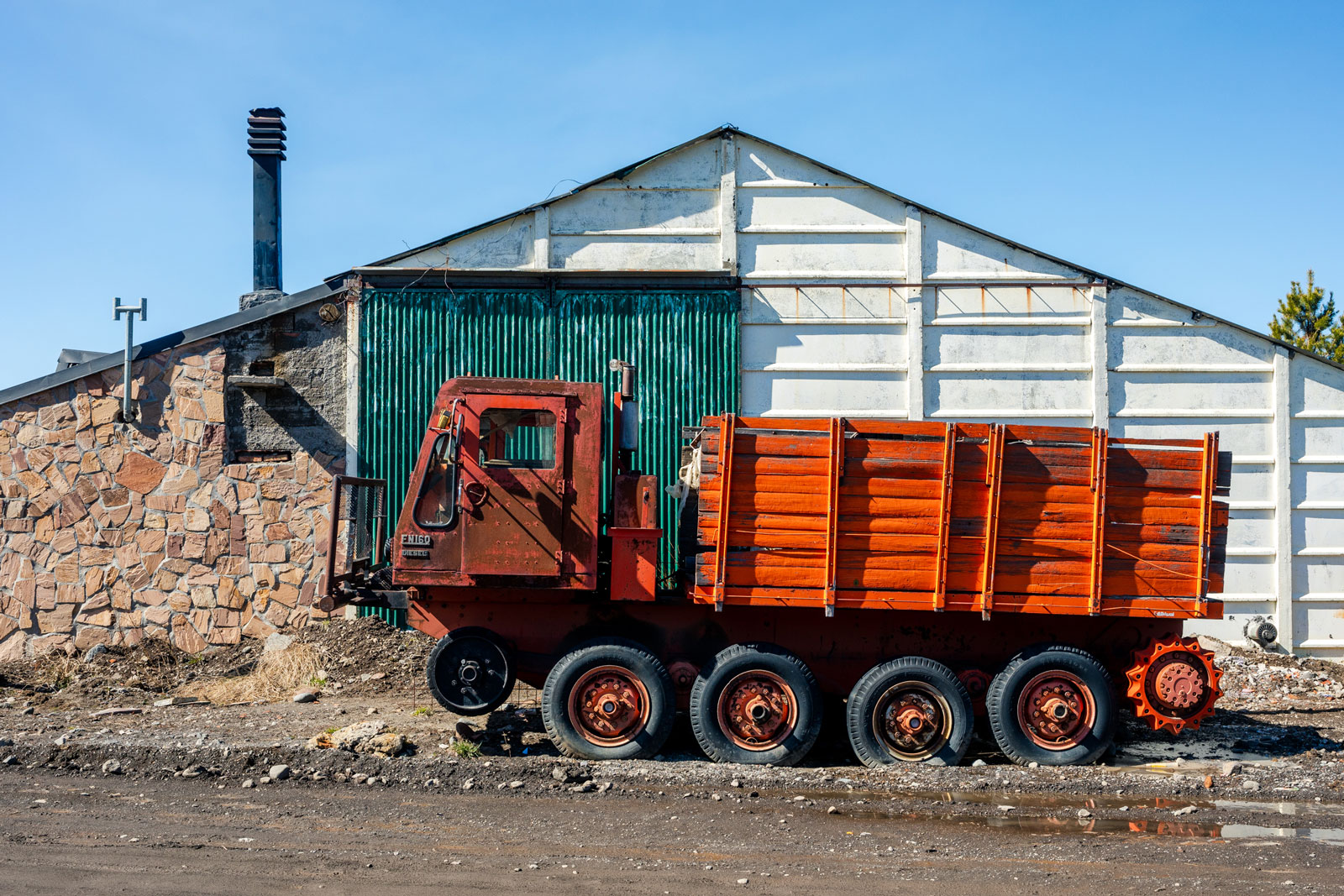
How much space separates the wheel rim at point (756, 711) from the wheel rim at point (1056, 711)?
74.3 inches

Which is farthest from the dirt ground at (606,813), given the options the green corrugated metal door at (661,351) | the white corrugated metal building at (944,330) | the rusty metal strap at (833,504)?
the green corrugated metal door at (661,351)

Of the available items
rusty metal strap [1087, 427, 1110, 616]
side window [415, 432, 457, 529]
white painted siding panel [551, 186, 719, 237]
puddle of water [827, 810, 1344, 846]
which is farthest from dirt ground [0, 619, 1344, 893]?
white painted siding panel [551, 186, 719, 237]

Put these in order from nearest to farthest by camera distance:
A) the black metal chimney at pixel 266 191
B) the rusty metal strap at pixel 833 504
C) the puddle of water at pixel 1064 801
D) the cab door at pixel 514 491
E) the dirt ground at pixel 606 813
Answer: the dirt ground at pixel 606 813 → the puddle of water at pixel 1064 801 → the rusty metal strap at pixel 833 504 → the cab door at pixel 514 491 → the black metal chimney at pixel 266 191

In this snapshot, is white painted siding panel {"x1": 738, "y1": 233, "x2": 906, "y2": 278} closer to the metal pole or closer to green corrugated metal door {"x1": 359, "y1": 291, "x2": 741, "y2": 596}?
green corrugated metal door {"x1": 359, "y1": 291, "x2": 741, "y2": 596}

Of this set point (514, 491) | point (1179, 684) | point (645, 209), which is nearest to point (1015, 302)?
point (645, 209)

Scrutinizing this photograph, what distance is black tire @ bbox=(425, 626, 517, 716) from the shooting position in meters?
8.29

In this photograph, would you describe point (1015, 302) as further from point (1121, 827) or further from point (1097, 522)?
point (1121, 827)

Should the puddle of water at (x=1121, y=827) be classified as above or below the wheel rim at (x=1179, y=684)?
below

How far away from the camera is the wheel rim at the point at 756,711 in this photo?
8148mm

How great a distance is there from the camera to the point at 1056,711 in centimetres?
823

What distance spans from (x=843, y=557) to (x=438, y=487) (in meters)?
3.30

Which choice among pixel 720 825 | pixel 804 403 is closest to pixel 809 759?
pixel 720 825

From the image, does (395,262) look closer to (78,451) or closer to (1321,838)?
(78,451)

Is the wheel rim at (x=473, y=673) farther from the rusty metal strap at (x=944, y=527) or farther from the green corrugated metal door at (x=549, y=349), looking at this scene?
the green corrugated metal door at (x=549, y=349)
